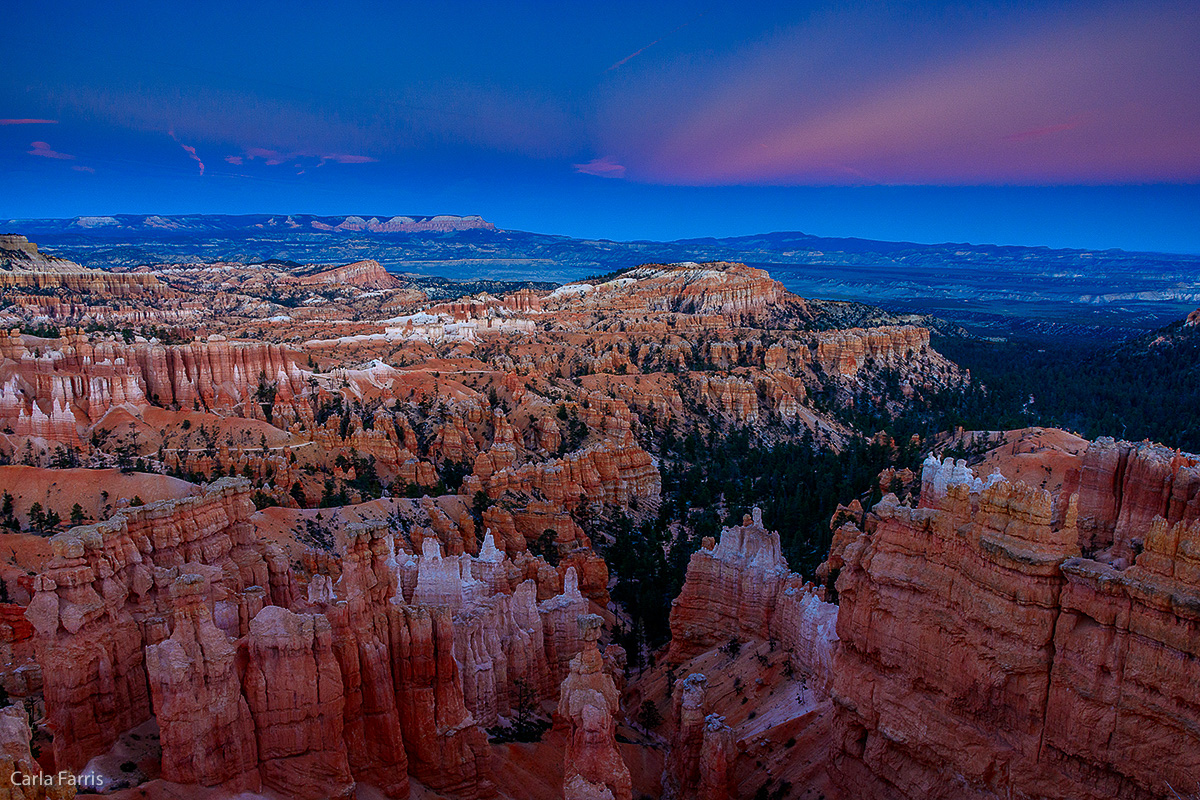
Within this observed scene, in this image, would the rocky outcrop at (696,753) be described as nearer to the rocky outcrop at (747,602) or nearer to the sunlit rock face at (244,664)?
the rocky outcrop at (747,602)

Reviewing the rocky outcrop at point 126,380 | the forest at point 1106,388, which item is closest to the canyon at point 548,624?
the rocky outcrop at point 126,380

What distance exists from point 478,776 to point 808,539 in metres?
28.9

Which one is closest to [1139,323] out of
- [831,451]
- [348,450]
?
[831,451]

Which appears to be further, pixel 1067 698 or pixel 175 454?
pixel 175 454

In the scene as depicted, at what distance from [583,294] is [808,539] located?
3763 inches

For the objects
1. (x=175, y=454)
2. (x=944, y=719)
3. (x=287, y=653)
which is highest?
(x=287, y=653)

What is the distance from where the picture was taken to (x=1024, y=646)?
13.1m

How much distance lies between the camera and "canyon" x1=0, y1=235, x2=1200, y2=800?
42.5 feet

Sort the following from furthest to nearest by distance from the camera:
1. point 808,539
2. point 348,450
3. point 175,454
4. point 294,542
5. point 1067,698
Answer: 1. point 348,450
2. point 175,454
3. point 808,539
4. point 294,542
5. point 1067,698

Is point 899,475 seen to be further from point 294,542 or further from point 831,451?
point 294,542

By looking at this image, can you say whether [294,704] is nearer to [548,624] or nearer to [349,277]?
[548,624]

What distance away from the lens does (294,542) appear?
3097 centimetres

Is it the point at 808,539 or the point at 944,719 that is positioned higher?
the point at 944,719

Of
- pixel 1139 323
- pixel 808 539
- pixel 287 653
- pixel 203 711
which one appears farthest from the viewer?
pixel 1139 323
